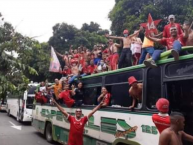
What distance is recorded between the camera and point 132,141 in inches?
201

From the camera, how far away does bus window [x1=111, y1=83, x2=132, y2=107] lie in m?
5.58

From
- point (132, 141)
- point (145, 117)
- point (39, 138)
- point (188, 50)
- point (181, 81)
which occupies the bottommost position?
point (39, 138)

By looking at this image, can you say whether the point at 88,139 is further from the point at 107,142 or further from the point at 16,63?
the point at 16,63

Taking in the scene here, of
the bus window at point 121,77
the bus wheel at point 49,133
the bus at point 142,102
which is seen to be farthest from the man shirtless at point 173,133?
the bus wheel at point 49,133

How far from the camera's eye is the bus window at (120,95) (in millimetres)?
5585

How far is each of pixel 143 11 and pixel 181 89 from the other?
1336cm

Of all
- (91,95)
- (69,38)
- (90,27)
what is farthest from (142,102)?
(90,27)

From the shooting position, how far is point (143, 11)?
16.9 m

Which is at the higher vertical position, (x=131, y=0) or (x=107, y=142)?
(x=131, y=0)

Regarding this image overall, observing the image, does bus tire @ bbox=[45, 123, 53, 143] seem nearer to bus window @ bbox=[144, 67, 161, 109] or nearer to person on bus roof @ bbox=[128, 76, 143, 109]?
person on bus roof @ bbox=[128, 76, 143, 109]

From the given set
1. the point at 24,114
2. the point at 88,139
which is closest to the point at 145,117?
the point at 88,139

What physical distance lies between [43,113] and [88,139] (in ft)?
15.1

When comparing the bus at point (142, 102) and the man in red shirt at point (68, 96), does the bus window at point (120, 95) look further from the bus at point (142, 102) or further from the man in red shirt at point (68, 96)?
the man in red shirt at point (68, 96)

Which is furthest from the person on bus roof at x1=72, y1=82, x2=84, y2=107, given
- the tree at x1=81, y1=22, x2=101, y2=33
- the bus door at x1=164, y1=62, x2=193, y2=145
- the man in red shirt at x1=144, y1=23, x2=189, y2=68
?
the tree at x1=81, y1=22, x2=101, y2=33
